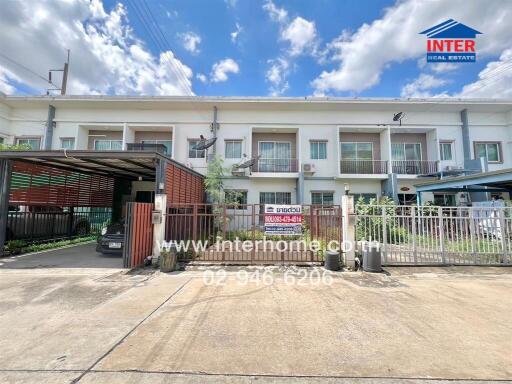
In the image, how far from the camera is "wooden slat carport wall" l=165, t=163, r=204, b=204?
8.57 m

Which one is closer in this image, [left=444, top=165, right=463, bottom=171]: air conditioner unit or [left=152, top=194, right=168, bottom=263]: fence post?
[left=152, top=194, right=168, bottom=263]: fence post

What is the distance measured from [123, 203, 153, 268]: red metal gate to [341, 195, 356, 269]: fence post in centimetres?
602

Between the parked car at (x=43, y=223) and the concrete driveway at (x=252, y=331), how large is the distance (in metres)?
5.02

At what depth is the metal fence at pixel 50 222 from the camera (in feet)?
31.6

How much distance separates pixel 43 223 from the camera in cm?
1071

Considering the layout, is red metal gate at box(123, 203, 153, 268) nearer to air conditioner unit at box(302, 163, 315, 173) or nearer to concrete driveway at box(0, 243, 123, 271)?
concrete driveway at box(0, 243, 123, 271)

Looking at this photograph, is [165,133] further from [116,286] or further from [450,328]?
[450,328]

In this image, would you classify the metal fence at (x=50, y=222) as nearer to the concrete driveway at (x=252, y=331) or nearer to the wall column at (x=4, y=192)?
the wall column at (x=4, y=192)

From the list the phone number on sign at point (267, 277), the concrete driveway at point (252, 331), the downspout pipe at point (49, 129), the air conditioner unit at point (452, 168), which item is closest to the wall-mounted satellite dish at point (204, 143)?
the phone number on sign at point (267, 277)

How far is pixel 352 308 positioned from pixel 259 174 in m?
10.9

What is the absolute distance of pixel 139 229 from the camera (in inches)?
284

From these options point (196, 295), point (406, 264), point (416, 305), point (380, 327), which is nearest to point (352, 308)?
point (380, 327)

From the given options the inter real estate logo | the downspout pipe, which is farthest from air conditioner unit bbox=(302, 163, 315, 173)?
the downspout pipe

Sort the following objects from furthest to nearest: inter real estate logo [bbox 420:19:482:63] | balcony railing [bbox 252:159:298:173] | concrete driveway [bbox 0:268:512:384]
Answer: balcony railing [bbox 252:159:298:173] < inter real estate logo [bbox 420:19:482:63] < concrete driveway [bbox 0:268:512:384]
